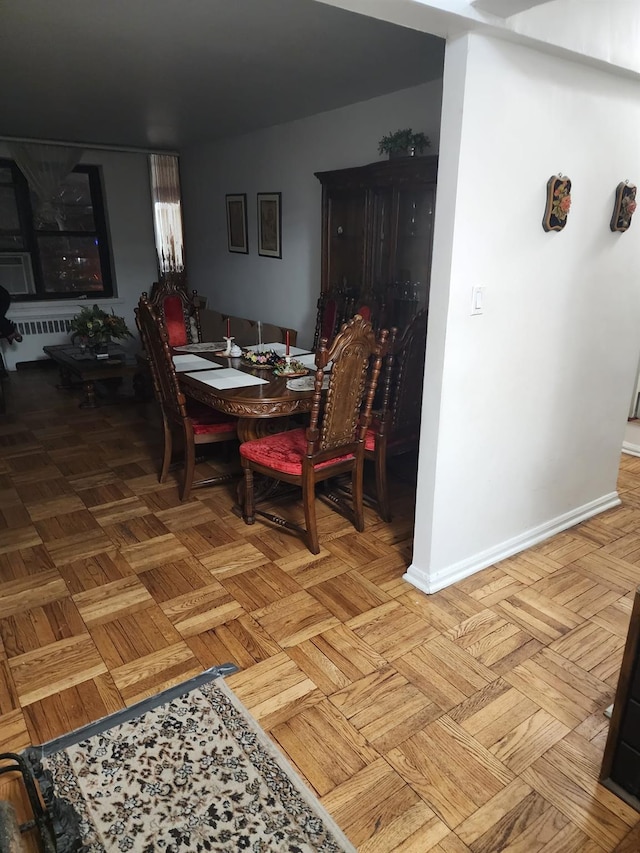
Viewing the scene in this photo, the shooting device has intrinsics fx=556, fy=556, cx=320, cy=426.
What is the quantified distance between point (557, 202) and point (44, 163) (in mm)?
5397

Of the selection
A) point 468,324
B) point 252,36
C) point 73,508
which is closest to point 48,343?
point 73,508

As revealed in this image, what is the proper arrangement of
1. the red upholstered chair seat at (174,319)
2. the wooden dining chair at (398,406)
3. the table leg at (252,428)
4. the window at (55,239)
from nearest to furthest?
1. the wooden dining chair at (398,406)
2. the table leg at (252,428)
3. the red upholstered chair seat at (174,319)
4. the window at (55,239)

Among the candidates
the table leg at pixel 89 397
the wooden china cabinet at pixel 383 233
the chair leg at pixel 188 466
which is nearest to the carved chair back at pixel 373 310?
the wooden china cabinet at pixel 383 233

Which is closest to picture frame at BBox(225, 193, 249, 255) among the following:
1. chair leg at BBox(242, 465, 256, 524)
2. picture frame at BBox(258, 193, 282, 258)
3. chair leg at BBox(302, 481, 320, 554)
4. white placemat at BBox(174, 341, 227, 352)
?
picture frame at BBox(258, 193, 282, 258)

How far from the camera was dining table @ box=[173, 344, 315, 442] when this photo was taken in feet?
8.39

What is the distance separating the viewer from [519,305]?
217 centimetres

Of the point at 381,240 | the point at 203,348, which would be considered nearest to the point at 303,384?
the point at 203,348

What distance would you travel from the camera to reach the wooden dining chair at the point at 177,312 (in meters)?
4.25

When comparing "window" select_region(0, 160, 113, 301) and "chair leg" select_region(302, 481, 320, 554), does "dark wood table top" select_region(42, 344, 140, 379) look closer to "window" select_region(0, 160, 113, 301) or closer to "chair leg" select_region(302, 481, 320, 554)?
"window" select_region(0, 160, 113, 301)

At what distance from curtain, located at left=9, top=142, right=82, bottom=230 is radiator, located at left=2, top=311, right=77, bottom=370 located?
1269 millimetres

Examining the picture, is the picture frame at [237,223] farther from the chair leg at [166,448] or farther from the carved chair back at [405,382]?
the carved chair back at [405,382]

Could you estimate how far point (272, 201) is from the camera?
5070 mm

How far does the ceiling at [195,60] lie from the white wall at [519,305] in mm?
1070

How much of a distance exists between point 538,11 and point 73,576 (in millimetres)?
2739
